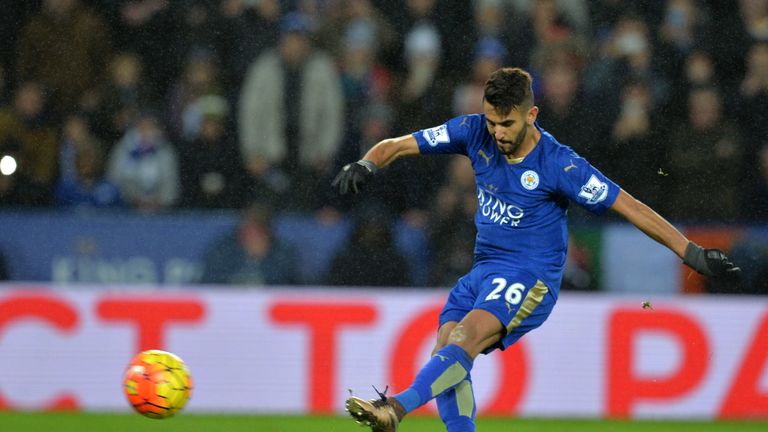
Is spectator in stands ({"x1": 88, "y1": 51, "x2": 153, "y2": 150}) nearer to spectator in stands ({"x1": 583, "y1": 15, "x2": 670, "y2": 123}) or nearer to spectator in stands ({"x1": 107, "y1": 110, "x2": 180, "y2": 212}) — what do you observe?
spectator in stands ({"x1": 107, "y1": 110, "x2": 180, "y2": 212})

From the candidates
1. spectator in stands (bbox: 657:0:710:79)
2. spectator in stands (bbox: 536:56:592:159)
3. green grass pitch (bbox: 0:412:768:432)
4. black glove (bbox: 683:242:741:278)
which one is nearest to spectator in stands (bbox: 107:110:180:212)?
green grass pitch (bbox: 0:412:768:432)

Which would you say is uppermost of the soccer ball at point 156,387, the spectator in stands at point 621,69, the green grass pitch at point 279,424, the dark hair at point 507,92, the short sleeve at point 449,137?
the spectator in stands at point 621,69

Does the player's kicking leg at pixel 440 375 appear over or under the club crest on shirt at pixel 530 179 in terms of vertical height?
under

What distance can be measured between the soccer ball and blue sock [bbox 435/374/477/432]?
132 cm

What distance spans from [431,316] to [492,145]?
3.38m

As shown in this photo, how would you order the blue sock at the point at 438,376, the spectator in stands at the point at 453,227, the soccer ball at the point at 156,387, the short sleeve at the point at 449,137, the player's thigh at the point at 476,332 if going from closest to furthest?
the blue sock at the point at 438,376 → the player's thigh at the point at 476,332 → the short sleeve at the point at 449,137 → the soccer ball at the point at 156,387 → the spectator in stands at the point at 453,227

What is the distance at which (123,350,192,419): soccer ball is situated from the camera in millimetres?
6355

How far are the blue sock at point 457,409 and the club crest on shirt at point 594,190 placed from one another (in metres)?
0.97

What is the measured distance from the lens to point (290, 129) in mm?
9914

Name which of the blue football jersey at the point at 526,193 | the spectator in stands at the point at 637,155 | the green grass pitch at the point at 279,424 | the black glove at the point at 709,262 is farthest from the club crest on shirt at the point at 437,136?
the spectator in stands at the point at 637,155

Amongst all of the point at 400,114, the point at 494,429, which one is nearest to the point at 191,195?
the point at 400,114

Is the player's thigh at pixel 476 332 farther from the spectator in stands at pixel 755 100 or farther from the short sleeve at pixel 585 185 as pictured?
the spectator in stands at pixel 755 100

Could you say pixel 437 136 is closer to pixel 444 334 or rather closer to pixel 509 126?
pixel 509 126

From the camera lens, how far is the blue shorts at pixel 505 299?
5.82 m
